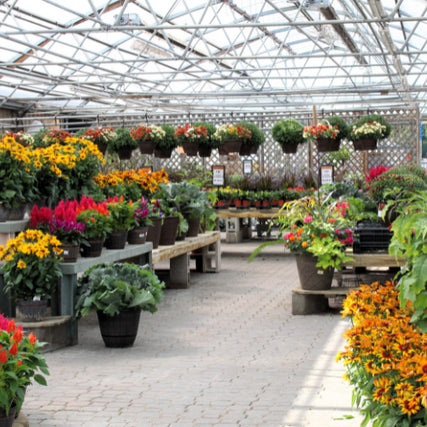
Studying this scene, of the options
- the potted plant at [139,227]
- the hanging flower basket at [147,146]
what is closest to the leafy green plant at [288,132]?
the hanging flower basket at [147,146]

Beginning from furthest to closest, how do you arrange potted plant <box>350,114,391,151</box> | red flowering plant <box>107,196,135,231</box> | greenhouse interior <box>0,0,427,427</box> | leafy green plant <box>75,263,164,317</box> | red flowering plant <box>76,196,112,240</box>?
potted plant <box>350,114,391,151</box>
red flowering plant <box>107,196,135,231</box>
red flowering plant <box>76,196,112,240</box>
leafy green plant <box>75,263,164,317</box>
greenhouse interior <box>0,0,427,427</box>

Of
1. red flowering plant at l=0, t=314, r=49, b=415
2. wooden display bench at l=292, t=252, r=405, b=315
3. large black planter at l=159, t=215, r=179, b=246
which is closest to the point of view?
red flowering plant at l=0, t=314, r=49, b=415

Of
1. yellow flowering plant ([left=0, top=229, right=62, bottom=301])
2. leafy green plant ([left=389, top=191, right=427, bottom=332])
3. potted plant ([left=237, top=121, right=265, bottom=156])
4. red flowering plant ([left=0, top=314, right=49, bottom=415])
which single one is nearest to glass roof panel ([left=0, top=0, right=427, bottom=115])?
potted plant ([left=237, top=121, right=265, bottom=156])

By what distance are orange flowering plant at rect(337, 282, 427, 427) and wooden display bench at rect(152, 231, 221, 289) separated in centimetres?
444

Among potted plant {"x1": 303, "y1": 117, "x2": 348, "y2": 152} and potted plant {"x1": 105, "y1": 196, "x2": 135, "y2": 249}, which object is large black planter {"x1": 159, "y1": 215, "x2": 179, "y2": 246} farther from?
potted plant {"x1": 303, "y1": 117, "x2": 348, "y2": 152}

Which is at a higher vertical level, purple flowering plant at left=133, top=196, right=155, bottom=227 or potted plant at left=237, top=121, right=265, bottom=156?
potted plant at left=237, top=121, right=265, bottom=156

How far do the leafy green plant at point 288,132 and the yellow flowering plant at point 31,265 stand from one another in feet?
20.0

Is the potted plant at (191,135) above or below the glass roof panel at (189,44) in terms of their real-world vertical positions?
below

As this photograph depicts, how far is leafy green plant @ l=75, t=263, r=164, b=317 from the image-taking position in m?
5.11

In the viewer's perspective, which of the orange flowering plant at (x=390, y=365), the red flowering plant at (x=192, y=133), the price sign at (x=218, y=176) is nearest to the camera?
the orange flowering plant at (x=390, y=365)

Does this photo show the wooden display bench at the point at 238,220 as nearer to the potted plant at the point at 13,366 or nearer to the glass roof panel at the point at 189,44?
the glass roof panel at the point at 189,44

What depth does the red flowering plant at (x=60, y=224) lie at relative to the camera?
5.43 metres

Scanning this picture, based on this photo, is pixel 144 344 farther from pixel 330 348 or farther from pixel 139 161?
pixel 139 161

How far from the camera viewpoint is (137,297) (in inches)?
204
